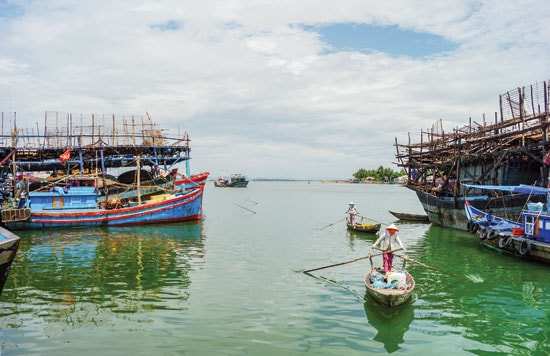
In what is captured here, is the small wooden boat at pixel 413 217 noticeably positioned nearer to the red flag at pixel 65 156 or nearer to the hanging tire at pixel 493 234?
the hanging tire at pixel 493 234

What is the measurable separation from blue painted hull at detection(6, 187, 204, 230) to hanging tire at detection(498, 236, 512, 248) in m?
22.8

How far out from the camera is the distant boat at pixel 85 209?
99.8 ft

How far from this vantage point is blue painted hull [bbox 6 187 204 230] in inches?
1204

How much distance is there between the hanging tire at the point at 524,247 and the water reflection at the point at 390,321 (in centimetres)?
923

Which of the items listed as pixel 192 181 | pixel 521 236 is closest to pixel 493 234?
pixel 521 236

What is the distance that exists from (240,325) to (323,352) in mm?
2539

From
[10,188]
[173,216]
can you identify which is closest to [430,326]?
[173,216]

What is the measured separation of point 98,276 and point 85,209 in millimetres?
17331

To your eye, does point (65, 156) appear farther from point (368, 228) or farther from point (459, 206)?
→ point (459, 206)

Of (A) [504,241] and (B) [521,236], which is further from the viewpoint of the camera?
(A) [504,241]

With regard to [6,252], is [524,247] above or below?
below

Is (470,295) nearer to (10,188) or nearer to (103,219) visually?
(103,219)

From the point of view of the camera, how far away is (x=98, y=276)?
1636cm

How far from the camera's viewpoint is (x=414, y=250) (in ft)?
76.1
